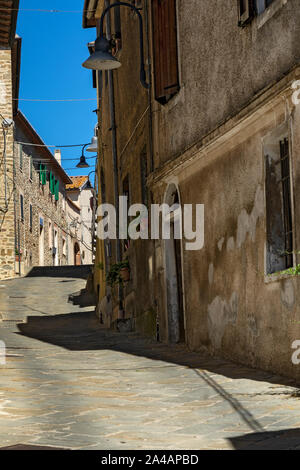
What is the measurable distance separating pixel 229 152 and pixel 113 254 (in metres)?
9.57

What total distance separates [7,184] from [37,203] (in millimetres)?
7283

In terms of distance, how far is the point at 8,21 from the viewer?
29969mm

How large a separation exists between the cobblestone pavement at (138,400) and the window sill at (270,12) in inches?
137

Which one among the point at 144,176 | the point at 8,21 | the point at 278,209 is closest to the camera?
the point at 278,209

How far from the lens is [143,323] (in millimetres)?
13453

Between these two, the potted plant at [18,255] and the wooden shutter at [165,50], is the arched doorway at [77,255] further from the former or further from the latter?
the wooden shutter at [165,50]

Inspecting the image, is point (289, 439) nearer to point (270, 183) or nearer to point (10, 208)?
point (270, 183)

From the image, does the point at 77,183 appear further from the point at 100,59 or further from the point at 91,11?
the point at 100,59

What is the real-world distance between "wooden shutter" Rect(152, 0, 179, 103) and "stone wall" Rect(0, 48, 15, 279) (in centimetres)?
2014

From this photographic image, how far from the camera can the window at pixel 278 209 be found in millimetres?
7723

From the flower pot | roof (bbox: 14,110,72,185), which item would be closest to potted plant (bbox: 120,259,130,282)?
the flower pot

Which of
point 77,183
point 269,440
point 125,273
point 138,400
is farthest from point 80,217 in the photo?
point 269,440

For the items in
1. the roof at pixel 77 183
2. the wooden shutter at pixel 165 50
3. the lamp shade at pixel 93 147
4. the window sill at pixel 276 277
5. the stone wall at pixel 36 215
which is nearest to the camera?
the window sill at pixel 276 277

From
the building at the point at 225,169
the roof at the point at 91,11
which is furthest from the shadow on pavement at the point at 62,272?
the building at the point at 225,169
